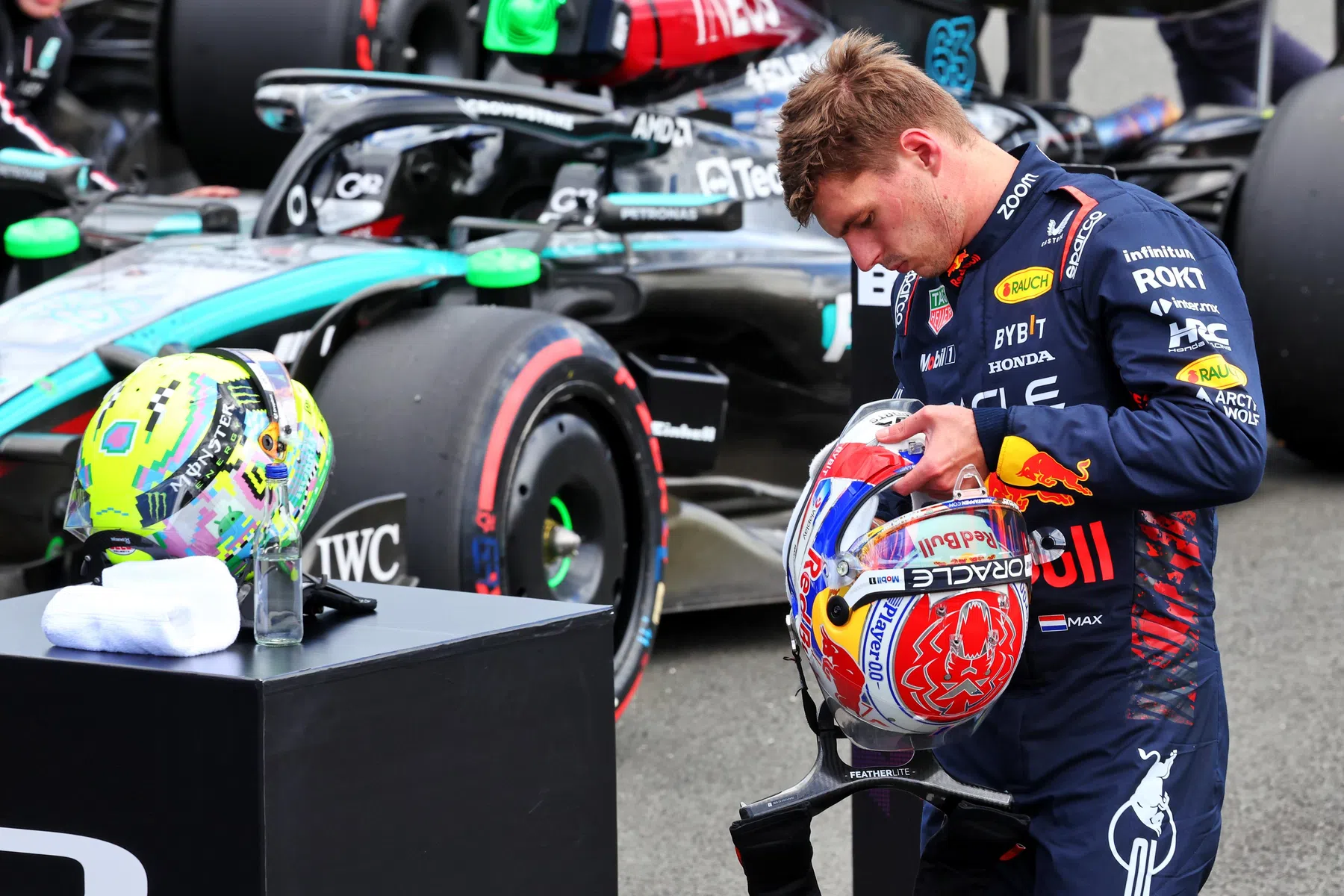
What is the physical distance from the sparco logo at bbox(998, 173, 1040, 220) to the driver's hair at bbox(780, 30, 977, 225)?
86mm

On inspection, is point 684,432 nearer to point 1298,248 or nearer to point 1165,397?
point 1298,248

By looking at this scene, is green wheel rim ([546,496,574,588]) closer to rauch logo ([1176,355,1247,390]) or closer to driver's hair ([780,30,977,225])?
driver's hair ([780,30,977,225])

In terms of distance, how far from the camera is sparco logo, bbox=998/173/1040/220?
6.91 feet

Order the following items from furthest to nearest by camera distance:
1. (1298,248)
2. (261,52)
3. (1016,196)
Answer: (261,52) → (1298,248) → (1016,196)

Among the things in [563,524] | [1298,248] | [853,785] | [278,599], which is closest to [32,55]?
[563,524]

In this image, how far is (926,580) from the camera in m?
1.93

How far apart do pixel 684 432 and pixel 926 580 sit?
9.79ft

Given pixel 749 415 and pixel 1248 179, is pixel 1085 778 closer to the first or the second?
pixel 749 415

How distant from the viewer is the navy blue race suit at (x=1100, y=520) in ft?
6.28

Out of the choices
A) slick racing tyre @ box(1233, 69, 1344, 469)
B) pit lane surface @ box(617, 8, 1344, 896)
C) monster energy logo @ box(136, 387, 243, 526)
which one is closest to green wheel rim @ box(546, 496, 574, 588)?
pit lane surface @ box(617, 8, 1344, 896)

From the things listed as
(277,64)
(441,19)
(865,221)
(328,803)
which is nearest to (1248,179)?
(441,19)

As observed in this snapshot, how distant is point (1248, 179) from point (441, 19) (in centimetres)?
321

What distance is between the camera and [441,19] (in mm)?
6785

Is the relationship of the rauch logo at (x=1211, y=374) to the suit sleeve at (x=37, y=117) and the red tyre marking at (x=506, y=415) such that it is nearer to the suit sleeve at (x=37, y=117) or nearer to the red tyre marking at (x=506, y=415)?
the red tyre marking at (x=506, y=415)
